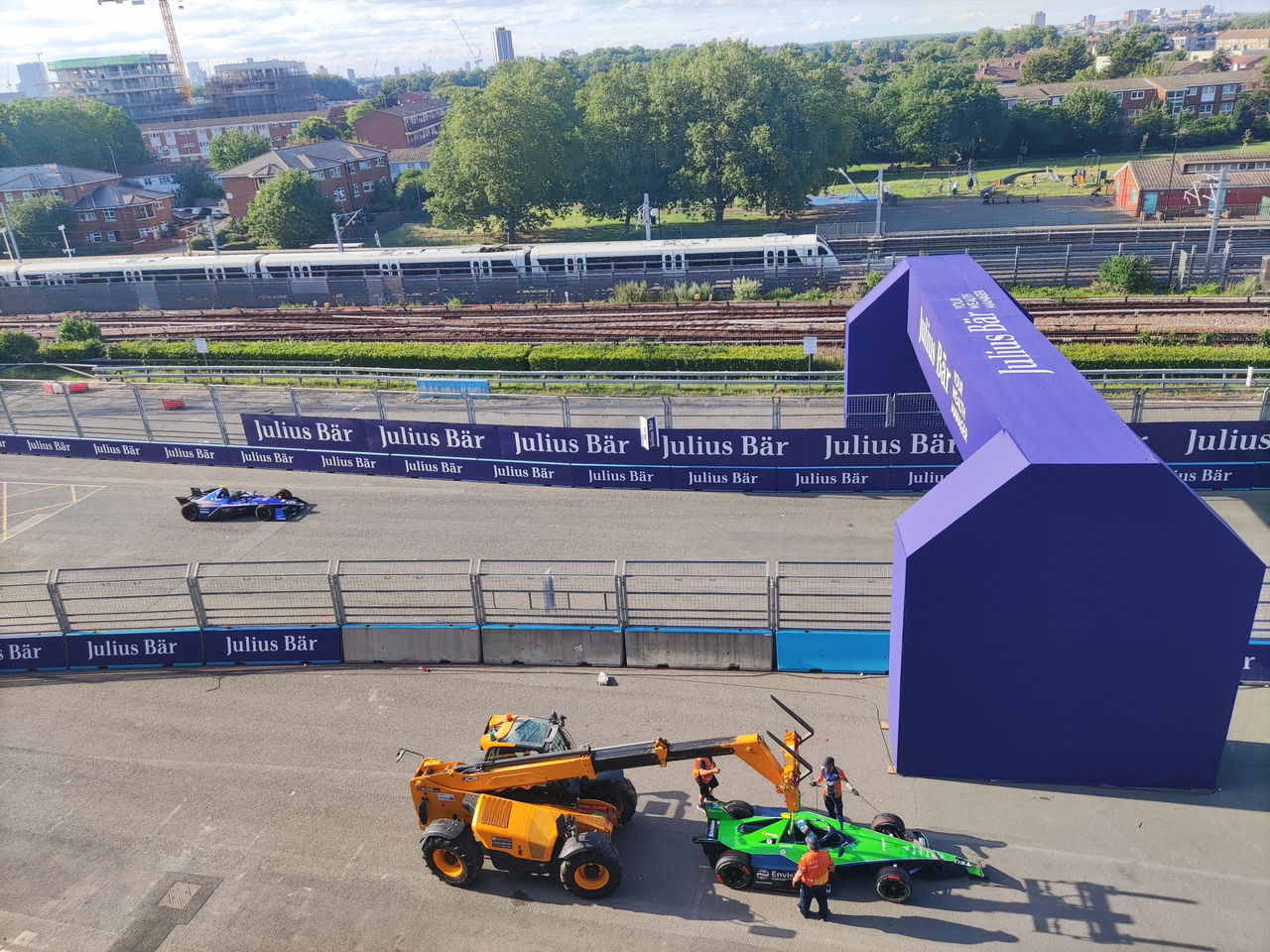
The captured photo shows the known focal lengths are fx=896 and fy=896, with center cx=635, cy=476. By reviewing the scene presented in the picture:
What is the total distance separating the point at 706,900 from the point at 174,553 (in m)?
15.0

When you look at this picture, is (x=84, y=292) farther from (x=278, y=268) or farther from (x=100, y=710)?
(x=100, y=710)

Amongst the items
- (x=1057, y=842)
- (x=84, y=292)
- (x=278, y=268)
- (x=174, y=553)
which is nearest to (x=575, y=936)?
(x=1057, y=842)

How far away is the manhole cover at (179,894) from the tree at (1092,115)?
90.0 m

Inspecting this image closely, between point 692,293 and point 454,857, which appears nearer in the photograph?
point 454,857

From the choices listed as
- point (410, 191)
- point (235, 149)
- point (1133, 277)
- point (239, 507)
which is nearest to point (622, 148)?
point (410, 191)

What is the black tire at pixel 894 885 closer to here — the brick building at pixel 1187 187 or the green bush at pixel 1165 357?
the green bush at pixel 1165 357

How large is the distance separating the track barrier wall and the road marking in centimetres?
583

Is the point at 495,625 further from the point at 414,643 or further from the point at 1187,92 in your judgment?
the point at 1187,92

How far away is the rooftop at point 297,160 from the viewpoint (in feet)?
228

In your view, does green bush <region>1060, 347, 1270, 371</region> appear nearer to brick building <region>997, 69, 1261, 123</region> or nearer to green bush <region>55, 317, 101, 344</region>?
green bush <region>55, 317, 101, 344</region>

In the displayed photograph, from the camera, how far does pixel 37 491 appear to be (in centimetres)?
2438

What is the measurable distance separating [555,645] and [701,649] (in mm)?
2443

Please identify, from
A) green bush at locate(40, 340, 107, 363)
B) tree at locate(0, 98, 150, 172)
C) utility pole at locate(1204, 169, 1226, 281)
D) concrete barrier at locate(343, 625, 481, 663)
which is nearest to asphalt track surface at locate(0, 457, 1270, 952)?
concrete barrier at locate(343, 625, 481, 663)

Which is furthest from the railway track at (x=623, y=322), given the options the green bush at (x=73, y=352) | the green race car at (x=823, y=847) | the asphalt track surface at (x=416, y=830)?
the green race car at (x=823, y=847)
